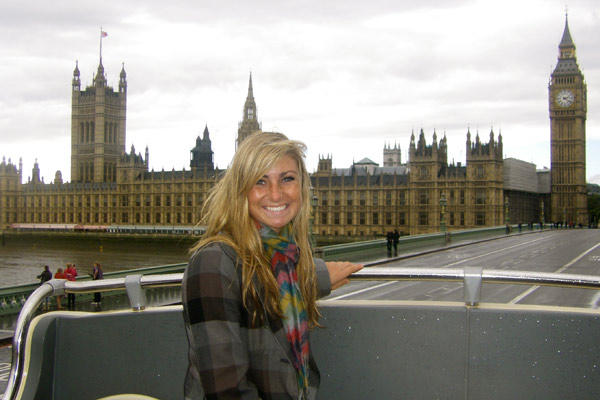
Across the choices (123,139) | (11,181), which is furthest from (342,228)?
(11,181)

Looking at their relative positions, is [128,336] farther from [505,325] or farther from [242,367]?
[505,325]

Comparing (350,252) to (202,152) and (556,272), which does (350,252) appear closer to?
(556,272)

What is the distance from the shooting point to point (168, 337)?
2.46 m

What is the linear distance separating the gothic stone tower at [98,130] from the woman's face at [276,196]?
94.5m

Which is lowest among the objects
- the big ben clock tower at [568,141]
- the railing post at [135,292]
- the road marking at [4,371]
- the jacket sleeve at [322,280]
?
the road marking at [4,371]

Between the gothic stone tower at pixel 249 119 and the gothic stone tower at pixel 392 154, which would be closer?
the gothic stone tower at pixel 249 119

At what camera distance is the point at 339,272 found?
2.20 meters

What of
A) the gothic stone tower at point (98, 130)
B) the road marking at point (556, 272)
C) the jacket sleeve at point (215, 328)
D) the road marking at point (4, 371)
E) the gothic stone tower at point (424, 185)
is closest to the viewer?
the jacket sleeve at point (215, 328)

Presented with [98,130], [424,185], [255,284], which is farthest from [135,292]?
[98,130]

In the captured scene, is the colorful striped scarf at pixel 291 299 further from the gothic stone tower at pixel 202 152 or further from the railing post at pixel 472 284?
the gothic stone tower at pixel 202 152

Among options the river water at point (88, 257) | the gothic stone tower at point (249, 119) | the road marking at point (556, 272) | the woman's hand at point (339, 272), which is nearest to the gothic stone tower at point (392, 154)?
the gothic stone tower at point (249, 119)

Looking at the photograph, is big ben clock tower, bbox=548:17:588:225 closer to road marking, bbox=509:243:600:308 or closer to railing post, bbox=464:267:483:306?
road marking, bbox=509:243:600:308

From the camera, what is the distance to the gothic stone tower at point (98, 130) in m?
93.7

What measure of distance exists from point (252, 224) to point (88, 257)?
167 feet
